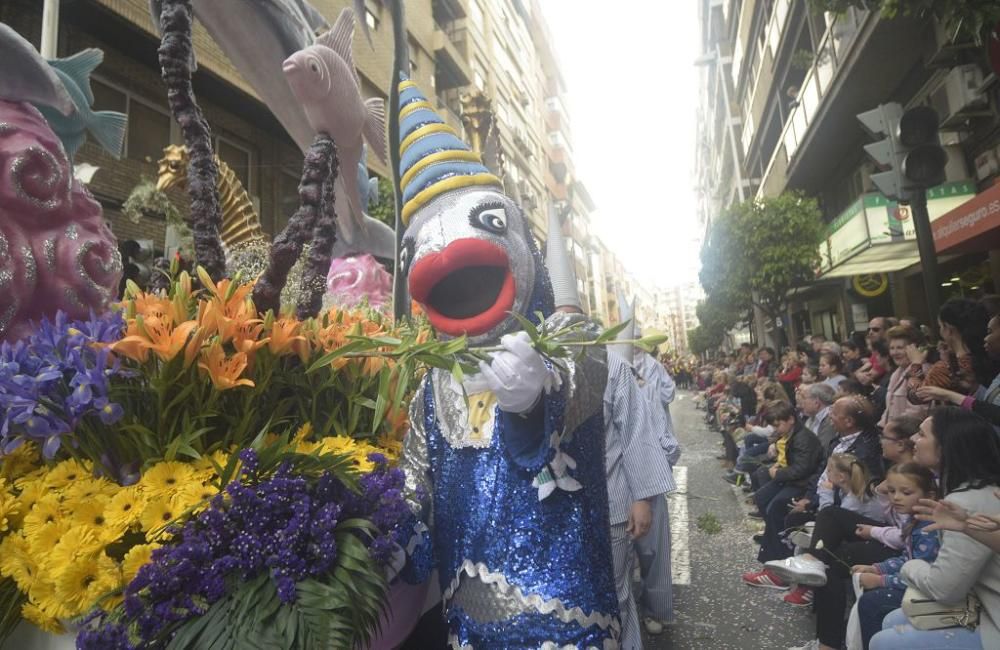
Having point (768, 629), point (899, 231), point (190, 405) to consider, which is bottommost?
point (768, 629)

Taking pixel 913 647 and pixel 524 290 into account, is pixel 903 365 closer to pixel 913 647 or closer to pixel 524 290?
pixel 913 647

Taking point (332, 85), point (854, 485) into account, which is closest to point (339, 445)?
point (332, 85)

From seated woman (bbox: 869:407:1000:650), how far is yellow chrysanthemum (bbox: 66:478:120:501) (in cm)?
262

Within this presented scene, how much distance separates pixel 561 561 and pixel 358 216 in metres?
2.48

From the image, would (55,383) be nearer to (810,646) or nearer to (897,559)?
(897,559)

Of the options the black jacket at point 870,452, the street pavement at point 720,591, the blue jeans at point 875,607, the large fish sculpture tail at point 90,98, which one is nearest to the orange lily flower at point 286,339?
the large fish sculpture tail at point 90,98

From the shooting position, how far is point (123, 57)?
7957 millimetres

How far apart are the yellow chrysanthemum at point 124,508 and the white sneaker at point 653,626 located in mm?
3094

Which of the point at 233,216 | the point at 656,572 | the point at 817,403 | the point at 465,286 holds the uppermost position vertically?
the point at 233,216

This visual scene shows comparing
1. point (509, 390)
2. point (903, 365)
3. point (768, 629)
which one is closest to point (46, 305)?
point (509, 390)

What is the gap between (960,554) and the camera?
226cm

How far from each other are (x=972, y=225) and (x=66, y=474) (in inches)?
279

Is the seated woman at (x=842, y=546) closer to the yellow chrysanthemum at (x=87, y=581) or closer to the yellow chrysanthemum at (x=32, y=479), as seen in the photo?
the yellow chrysanthemum at (x=87, y=581)

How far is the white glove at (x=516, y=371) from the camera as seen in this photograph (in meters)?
1.44
